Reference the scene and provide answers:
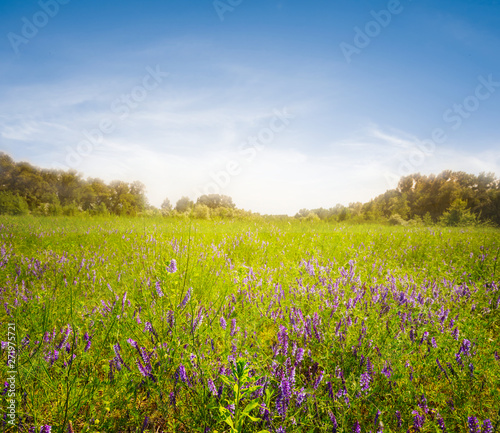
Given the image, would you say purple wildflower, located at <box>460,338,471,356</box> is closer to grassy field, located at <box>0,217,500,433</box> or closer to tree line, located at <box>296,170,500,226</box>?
grassy field, located at <box>0,217,500,433</box>

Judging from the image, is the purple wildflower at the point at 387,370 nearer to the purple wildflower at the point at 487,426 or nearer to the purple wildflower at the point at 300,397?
the purple wildflower at the point at 487,426

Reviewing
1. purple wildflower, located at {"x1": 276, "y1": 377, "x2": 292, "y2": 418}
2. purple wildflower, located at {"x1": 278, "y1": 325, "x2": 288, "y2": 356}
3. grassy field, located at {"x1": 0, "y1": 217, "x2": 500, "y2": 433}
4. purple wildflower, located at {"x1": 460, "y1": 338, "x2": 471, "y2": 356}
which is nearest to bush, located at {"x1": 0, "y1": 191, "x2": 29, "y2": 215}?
grassy field, located at {"x1": 0, "y1": 217, "x2": 500, "y2": 433}

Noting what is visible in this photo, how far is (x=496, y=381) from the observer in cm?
168

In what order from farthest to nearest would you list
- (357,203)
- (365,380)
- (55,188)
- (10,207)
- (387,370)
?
(357,203) < (55,188) < (10,207) < (387,370) < (365,380)

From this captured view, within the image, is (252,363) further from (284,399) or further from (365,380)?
(365,380)

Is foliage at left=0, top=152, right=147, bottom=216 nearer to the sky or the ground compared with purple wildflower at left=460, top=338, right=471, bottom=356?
nearer to the sky

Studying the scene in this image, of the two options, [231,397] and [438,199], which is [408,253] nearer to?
[231,397]

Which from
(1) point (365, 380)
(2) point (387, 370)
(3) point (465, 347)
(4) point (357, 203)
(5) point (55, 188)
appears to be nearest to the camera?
(1) point (365, 380)

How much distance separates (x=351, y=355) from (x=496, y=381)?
0.92m

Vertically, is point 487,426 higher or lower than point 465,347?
lower

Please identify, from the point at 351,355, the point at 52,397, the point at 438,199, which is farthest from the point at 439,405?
the point at 438,199

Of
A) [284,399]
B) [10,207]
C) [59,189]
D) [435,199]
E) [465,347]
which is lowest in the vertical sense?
[284,399]

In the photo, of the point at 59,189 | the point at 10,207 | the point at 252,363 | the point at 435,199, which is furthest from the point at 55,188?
the point at 435,199

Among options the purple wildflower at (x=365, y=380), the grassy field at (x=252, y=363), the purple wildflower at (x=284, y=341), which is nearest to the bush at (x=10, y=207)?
the grassy field at (x=252, y=363)
